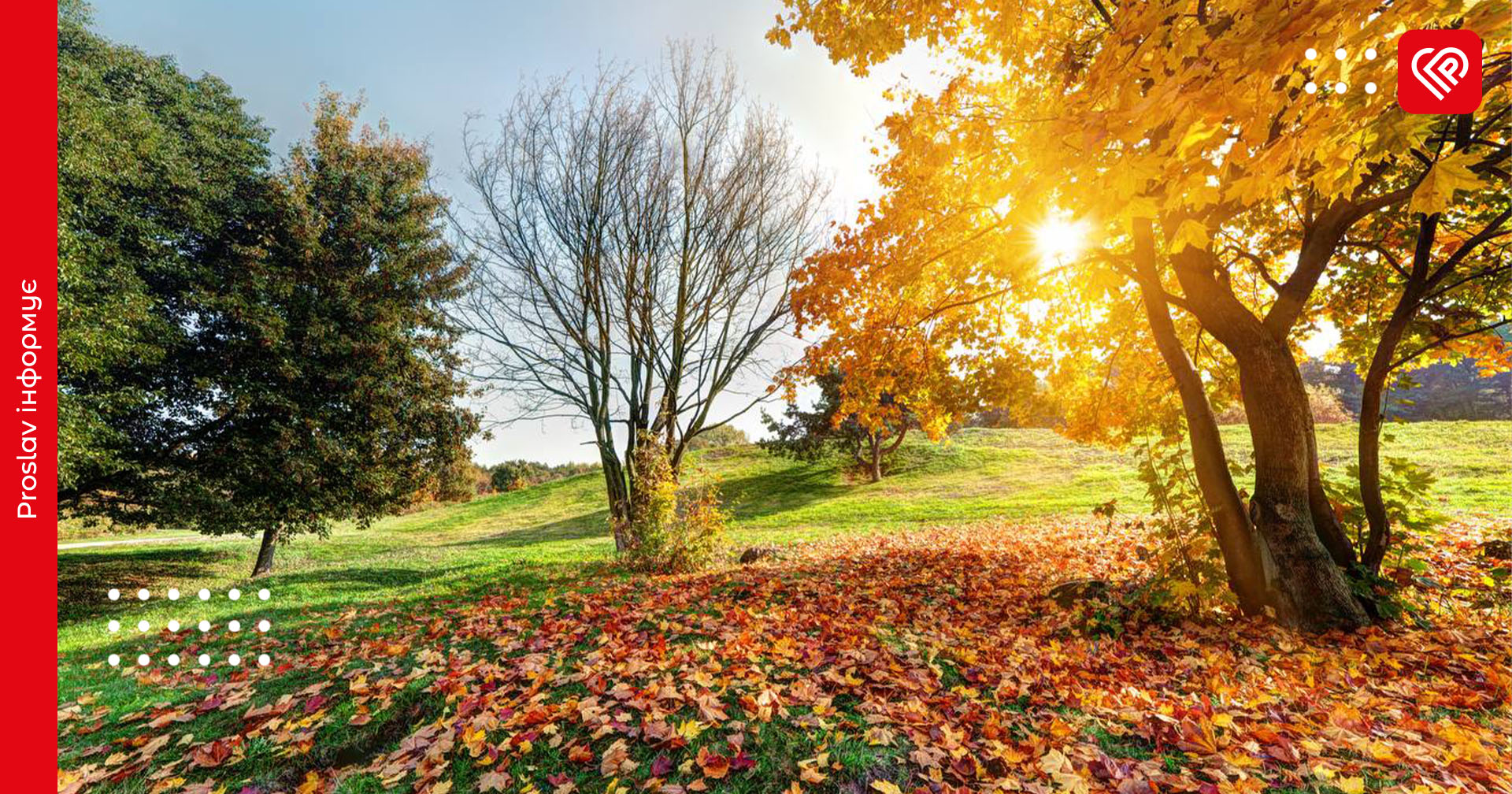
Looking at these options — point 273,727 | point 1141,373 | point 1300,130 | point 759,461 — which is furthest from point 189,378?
point 759,461

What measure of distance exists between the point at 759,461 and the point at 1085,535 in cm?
2553

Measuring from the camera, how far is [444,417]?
1303 centimetres

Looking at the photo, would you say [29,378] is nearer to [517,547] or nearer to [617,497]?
[617,497]

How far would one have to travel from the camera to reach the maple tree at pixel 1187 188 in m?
2.21

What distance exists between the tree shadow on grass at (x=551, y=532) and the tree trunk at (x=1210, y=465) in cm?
1871

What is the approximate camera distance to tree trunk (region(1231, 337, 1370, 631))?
482 cm

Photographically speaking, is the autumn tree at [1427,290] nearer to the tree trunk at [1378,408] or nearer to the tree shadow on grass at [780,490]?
the tree trunk at [1378,408]

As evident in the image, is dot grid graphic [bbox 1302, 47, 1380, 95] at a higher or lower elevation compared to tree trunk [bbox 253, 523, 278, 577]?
higher

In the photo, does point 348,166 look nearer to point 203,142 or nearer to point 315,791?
point 203,142

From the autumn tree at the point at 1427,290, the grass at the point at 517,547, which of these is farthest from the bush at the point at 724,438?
the autumn tree at the point at 1427,290

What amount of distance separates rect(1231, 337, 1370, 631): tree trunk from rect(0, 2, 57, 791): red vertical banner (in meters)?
8.57

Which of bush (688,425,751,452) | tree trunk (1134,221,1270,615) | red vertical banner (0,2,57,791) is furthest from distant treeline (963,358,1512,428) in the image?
red vertical banner (0,2,57,791)

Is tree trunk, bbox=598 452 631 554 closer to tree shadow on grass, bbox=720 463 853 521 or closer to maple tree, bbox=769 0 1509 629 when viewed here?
maple tree, bbox=769 0 1509 629

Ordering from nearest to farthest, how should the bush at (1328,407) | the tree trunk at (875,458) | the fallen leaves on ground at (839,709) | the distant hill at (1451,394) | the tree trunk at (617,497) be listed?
the fallen leaves on ground at (839,709), the tree trunk at (617,497), the tree trunk at (875,458), the bush at (1328,407), the distant hill at (1451,394)
